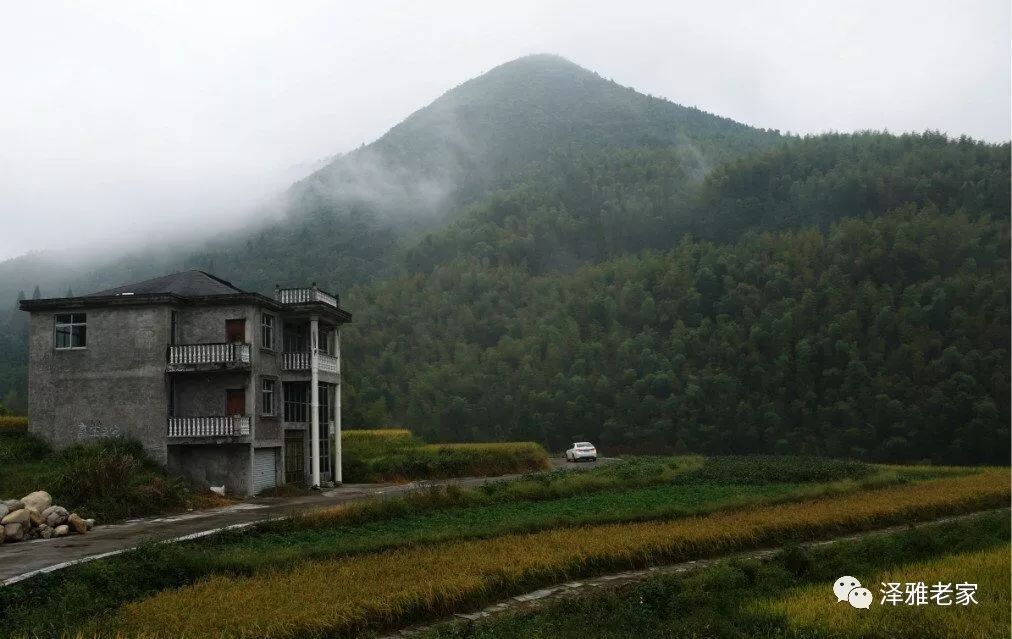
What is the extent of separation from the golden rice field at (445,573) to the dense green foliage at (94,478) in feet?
39.2

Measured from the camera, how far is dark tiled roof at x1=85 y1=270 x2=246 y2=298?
3484 cm

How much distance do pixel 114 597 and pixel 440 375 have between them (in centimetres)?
7964

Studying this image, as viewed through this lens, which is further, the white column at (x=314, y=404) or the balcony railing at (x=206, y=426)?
the white column at (x=314, y=404)

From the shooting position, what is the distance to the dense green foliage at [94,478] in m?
25.1

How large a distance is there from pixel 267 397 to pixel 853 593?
88.9 feet

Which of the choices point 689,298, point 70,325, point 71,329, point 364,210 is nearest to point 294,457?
point 71,329

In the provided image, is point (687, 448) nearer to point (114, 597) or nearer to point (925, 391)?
point (925, 391)

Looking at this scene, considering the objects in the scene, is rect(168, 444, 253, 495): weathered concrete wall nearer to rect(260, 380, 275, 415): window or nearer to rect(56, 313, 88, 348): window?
rect(260, 380, 275, 415): window

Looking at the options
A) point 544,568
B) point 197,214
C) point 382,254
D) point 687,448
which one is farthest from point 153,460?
point 197,214

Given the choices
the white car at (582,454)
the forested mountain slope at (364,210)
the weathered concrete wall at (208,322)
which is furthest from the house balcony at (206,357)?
the forested mountain slope at (364,210)

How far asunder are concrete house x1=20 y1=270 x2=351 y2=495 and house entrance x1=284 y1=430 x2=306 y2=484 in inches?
44.9

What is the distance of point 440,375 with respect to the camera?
93500 millimetres

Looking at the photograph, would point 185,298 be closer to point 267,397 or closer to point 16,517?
point 267,397

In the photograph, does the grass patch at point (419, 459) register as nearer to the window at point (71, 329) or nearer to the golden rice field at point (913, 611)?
the window at point (71, 329)
